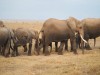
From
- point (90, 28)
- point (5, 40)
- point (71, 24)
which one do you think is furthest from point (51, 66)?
point (90, 28)

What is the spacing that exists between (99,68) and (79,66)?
4.07ft

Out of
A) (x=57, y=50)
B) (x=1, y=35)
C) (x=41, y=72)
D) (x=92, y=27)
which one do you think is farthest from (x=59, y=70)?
(x=92, y=27)

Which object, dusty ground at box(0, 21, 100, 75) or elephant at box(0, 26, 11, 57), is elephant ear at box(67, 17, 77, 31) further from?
elephant at box(0, 26, 11, 57)

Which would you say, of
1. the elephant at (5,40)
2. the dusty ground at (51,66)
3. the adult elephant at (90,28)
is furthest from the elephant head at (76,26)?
the elephant at (5,40)

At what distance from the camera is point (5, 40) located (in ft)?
57.2

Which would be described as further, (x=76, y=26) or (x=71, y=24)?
(x=76, y=26)

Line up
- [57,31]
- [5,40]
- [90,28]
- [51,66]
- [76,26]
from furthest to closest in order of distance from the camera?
[90,28], [76,26], [57,31], [5,40], [51,66]

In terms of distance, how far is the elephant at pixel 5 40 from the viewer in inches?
678

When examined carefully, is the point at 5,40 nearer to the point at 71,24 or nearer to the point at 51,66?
the point at 71,24

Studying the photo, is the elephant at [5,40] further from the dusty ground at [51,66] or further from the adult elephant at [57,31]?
the adult elephant at [57,31]

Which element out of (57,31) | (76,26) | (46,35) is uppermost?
(76,26)

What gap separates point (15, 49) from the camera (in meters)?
18.2

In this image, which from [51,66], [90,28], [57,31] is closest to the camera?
[51,66]

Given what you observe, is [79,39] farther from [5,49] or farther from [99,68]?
[99,68]
